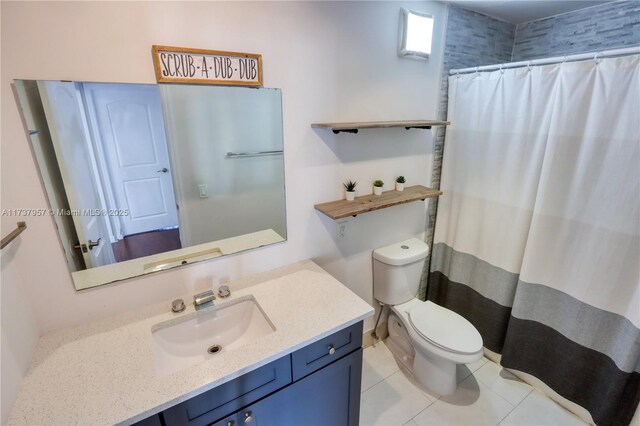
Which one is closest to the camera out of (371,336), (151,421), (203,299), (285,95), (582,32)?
(151,421)

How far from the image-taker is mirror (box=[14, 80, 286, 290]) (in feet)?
3.39

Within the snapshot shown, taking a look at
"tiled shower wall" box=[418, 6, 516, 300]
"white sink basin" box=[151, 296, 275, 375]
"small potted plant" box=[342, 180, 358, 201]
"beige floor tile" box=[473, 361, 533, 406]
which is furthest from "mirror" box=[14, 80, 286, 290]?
"beige floor tile" box=[473, 361, 533, 406]

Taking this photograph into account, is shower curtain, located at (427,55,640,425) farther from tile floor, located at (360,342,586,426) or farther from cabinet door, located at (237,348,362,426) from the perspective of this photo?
cabinet door, located at (237,348,362,426)

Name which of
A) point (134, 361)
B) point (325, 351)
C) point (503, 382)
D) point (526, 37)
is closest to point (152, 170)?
point (134, 361)

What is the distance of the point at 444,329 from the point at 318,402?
882 millimetres

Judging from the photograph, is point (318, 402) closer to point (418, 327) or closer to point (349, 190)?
point (418, 327)

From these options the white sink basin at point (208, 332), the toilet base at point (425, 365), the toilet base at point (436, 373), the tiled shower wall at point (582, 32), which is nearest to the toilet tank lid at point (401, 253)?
the toilet base at point (425, 365)

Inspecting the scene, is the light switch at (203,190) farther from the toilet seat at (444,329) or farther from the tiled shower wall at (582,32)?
the tiled shower wall at (582,32)

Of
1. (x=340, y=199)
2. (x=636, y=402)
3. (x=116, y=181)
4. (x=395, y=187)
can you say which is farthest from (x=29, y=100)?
(x=636, y=402)

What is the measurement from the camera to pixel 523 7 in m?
1.75

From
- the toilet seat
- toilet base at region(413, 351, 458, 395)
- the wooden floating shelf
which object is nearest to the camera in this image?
the wooden floating shelf

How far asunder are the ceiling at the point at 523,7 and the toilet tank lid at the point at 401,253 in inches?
57.2

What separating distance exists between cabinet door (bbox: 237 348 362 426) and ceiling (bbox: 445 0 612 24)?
2.01 m

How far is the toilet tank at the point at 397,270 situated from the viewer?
1.86 m
